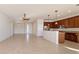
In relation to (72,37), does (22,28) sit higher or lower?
higher

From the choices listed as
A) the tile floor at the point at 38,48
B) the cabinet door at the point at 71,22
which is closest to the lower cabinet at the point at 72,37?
the tile floor at the point at 38,48

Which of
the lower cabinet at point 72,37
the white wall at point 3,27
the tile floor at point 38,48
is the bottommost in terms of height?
the tile floor at point 38,48

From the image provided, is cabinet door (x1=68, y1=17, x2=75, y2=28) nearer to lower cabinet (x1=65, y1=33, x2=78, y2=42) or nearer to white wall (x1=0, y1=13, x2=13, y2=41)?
lower cabinet (x1=65, y1=33, x2=78, y2=42)

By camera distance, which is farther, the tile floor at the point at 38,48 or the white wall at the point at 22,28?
the white wall at the point at 22,28

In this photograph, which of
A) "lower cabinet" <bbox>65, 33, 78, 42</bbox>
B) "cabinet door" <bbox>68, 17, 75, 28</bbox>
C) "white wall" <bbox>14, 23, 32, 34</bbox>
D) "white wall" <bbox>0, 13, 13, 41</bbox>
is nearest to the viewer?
"lower cabinet" <bbox>65, 33, 78, 42</bbox>

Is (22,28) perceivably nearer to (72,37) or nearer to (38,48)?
(72,37)

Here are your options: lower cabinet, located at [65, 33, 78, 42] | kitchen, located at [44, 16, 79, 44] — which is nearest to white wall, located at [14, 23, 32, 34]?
kitchen, located at [44, 16, 79, 44]

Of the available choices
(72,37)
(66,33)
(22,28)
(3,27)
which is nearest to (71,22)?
(66,33)

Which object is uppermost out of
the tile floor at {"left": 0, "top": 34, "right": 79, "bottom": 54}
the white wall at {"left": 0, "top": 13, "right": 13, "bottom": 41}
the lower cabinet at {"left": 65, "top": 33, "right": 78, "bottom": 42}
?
the white wall at {"left": 0, "top": 13, "right": 13, "bottom": 41}

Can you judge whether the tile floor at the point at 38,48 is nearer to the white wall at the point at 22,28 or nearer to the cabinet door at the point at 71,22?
the cabinet door at the point at 71,22

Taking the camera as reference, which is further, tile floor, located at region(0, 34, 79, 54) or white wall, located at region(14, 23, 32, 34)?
white wall, located at region(14, 23, 32, 34)
